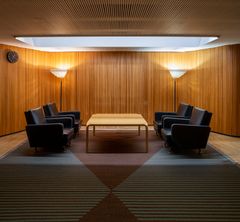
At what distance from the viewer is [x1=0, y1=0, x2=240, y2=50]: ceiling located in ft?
15.2

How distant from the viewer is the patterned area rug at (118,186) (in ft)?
10.7

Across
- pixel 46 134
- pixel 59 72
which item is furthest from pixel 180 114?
pixel 59 72

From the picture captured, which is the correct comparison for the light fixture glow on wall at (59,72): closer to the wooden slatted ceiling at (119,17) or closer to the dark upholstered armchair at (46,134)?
the wooden slatted ceiling at (119,17)

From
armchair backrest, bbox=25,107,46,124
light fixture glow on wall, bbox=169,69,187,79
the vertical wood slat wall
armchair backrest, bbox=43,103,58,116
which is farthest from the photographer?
the vertical wood slat wall

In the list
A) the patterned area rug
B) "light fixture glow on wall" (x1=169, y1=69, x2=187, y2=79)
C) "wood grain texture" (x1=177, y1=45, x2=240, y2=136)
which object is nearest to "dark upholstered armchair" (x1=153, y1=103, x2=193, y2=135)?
"wood grain texture" (x1=177, y1=45, x2=240, y2=136)

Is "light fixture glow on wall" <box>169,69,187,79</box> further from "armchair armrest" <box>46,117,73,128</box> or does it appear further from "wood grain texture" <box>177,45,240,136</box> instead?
"armchair armrest" <box>46,117,73,128</box>

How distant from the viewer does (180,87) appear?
427 inches

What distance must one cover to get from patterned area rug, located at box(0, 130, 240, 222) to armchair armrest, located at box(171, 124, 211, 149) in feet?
0.81

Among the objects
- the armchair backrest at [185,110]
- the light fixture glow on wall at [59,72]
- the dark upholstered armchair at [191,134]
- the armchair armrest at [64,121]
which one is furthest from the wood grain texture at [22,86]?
the dark upholstered armchair at [191,134]

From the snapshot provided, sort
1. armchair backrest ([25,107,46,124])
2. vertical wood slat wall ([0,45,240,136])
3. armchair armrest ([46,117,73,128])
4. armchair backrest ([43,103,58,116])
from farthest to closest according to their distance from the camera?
vertical wood slat wall ([0,45,240,136]), armchair backrest ([43,103,58,116]), armchair armrest ([46,117,73,128]), armchair backrest ([25,107,46,124])

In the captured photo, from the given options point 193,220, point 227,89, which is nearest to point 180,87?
point 227,89

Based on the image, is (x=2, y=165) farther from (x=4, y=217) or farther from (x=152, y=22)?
(x=152, y=22)

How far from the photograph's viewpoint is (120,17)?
5.49 meters

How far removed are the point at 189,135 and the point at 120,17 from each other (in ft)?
8.57
